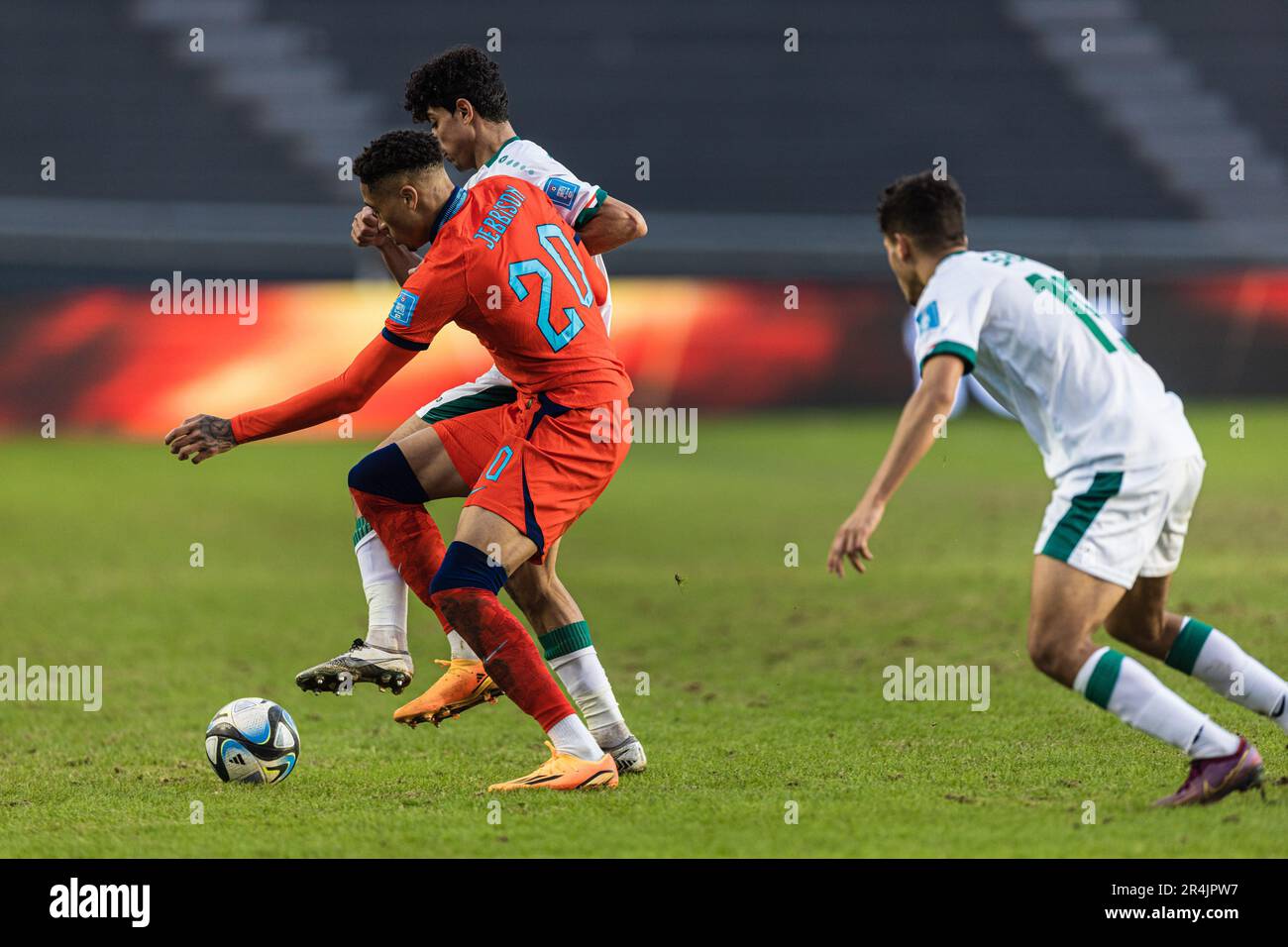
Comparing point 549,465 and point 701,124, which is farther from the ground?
point 701,124

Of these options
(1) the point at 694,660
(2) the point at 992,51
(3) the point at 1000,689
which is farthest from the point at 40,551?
(2) the point at 992,51

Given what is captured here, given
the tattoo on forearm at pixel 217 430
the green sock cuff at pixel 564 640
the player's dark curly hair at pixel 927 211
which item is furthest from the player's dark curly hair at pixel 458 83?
the green sock cuff at pixel 564 640

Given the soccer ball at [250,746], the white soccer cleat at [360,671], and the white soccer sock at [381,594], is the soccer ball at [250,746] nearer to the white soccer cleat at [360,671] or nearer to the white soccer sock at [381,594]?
the white soccer cleat at [360,671]

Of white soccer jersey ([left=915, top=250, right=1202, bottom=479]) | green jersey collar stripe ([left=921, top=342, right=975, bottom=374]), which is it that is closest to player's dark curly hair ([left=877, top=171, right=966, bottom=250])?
white soccer jersey ([left=915, top=250, right=1202, bottom=479])

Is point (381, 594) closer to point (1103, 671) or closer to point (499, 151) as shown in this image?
point (499, 151)

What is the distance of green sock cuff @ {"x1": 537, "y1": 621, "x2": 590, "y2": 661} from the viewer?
5.33m

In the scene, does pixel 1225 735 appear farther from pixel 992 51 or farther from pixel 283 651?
pixel 992 51

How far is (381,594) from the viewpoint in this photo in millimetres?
5605

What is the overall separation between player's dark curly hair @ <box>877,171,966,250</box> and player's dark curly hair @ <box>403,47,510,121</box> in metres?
1.71

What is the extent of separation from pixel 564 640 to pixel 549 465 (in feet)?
2.31

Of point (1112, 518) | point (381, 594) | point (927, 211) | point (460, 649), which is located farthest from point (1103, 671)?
point (381, 594)

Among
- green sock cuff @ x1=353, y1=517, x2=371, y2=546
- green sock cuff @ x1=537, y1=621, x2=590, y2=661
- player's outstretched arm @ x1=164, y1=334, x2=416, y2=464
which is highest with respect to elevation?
player's outstretched arm @ x1=164, y1=334, x2=416, y2=464

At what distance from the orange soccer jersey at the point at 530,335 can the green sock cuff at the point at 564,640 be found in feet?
1.40

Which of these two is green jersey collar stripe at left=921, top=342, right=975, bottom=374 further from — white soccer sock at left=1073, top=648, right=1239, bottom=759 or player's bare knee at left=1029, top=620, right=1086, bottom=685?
white soccer sock at left=1073, top=648, right=1239, bottom=759
